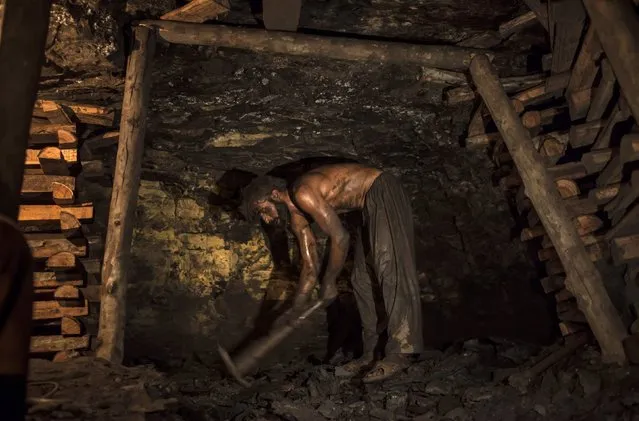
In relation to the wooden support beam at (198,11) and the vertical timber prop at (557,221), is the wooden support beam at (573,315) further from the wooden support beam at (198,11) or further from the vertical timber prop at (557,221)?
the wooden support beam at (198,11)

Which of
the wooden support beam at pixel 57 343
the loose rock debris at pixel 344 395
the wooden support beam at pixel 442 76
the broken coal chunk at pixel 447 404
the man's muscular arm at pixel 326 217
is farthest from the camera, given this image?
the wooden support beam at pixel 442 76

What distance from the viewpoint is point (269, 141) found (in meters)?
7.24

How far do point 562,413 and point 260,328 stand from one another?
Answer: 378 cm

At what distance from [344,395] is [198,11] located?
11.1 feet

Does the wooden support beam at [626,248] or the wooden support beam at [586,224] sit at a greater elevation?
the wooden support beam at [586,224]

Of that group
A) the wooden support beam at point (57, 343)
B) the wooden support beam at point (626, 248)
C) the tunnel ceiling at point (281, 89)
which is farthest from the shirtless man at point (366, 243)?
the wooden support beam at point (57, 343)

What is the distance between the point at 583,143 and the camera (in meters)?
5.26

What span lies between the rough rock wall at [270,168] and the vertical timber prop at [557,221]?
764 millimetres

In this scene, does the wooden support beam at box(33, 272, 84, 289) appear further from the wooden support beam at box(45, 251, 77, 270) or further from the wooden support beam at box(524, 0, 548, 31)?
the wooden support beam at box(524, 0, 548, 31)

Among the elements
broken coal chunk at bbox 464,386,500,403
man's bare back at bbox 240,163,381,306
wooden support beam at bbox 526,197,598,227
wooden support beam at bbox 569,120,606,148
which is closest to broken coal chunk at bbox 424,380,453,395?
broken coal chunk at bbox 464,386,500,403

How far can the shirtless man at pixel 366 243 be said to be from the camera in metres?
5.29

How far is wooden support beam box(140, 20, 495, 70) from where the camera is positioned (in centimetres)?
540

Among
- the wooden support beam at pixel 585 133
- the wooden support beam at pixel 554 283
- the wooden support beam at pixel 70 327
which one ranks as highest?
the wooden support beam at pixel 585 133

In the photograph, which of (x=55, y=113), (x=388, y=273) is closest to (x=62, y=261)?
(x=55, y=113)
